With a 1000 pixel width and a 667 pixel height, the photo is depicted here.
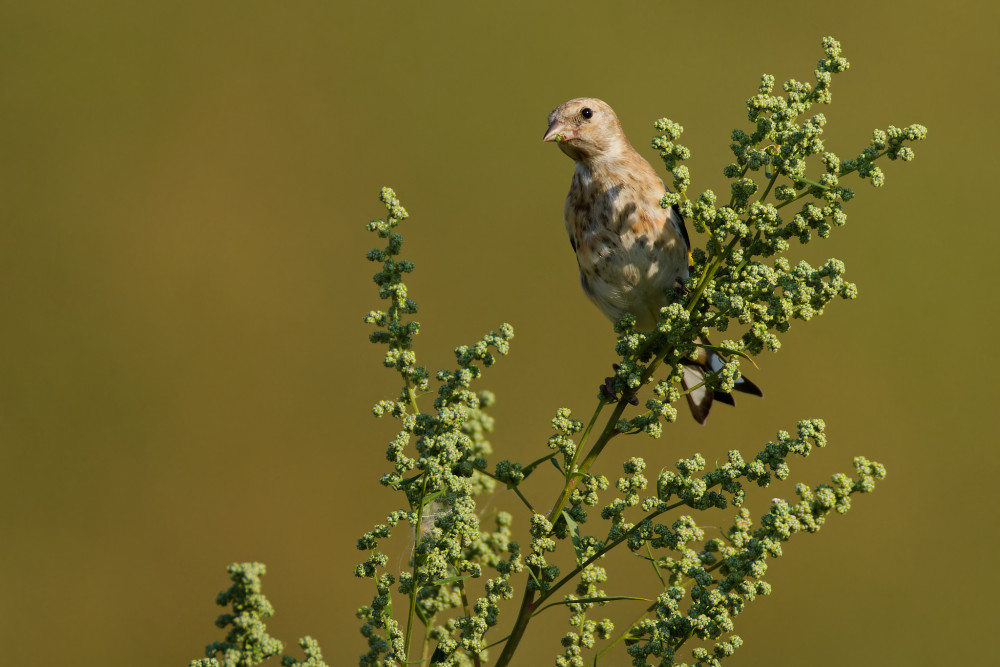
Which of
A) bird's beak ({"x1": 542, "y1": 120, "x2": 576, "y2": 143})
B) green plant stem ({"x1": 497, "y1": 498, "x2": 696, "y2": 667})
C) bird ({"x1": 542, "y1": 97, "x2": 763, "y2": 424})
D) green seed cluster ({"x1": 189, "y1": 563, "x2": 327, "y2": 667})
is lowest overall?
green seed cluster ({"x1": 189, "y1": 563, "x2": 327, "y2": 667})

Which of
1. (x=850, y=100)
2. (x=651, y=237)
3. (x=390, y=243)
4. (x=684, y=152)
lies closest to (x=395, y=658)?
(x=390, y=243)

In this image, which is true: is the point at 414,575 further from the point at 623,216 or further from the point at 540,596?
the point at 623,216

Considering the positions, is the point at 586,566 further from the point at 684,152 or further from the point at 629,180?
the point at 629,180

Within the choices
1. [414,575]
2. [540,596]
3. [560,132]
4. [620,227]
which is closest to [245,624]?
[414,575]

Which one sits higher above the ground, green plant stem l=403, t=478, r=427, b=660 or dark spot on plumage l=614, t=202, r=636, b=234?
dark spot on plumage l=614, t=202, r=636, b=234

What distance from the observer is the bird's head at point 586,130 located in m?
2.61

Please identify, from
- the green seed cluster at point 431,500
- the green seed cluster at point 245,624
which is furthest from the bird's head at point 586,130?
the green seed cluster at point 245,624

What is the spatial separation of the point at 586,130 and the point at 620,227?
318mm

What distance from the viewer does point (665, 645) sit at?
1.18m

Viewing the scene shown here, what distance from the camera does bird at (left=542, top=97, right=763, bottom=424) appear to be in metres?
2.47

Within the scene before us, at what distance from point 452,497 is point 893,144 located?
32.0 inches

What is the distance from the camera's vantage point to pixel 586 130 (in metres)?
2.61

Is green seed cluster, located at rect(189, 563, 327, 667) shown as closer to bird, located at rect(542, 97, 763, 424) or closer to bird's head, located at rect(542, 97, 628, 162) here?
bird, located at rect(542, 97, 763, 424)

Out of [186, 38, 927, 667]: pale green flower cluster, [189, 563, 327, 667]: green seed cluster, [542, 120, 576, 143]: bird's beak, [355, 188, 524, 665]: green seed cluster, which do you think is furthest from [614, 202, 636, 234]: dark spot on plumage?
[189, 563, 327, 667]: green seed cluster
